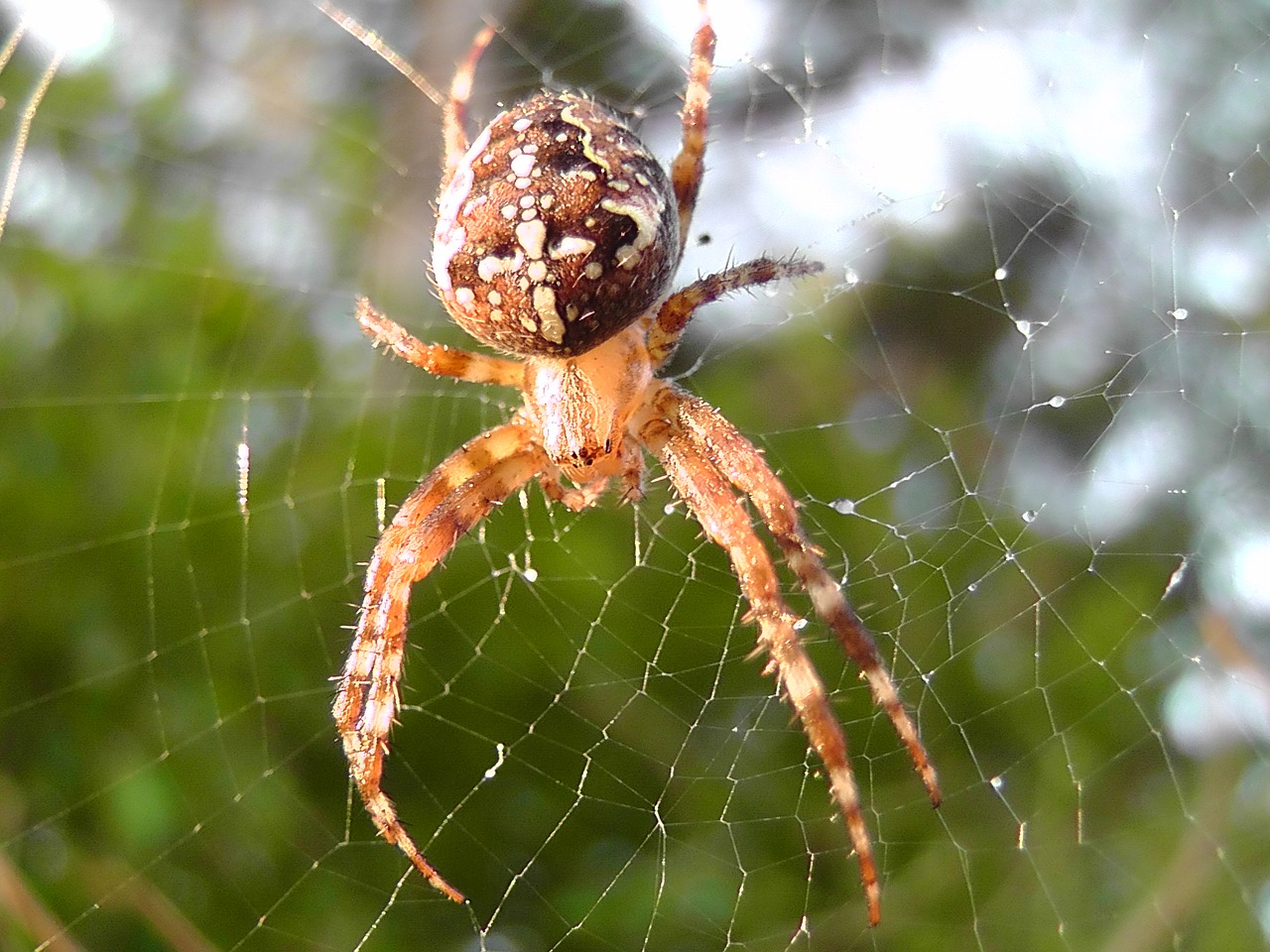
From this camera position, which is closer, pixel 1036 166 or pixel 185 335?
pixel 1036 166

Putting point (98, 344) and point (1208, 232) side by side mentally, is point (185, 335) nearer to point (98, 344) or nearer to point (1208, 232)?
point (98, 344)

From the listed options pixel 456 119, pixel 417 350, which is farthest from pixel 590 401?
pixel 456 119

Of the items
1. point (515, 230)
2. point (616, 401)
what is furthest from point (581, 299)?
point (616, 401)

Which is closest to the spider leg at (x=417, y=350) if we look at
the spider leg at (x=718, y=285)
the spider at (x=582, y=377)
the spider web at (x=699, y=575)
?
the spider at (x=582, y=377)

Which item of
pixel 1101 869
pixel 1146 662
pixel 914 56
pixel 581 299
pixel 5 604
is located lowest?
pixel 1101 869

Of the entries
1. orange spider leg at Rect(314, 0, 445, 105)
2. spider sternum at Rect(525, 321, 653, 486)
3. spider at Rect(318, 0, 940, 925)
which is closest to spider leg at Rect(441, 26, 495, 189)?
spider at Rect(318, 0, 940, 925)

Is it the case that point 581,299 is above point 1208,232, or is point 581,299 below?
above

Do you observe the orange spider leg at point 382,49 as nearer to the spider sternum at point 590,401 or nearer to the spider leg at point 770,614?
the spider sternum at point 590,401
